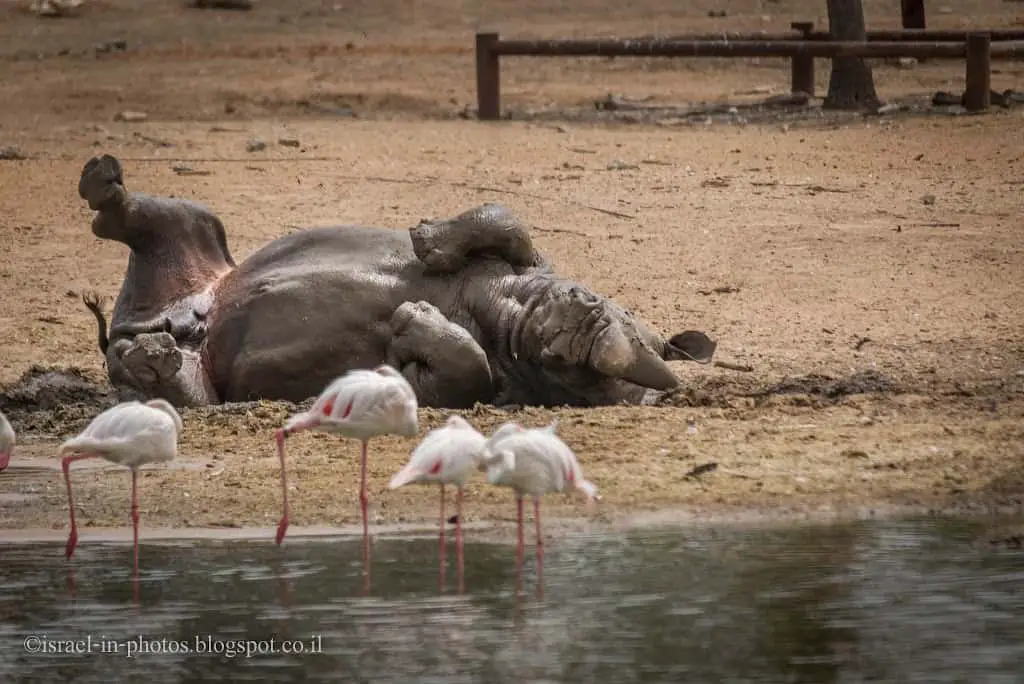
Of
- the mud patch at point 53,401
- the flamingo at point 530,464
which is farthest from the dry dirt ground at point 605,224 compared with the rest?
the flamingo at point 530,464

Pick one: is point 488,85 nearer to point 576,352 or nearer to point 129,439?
point 576,352

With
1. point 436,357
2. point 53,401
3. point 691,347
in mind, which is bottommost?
point 53,401

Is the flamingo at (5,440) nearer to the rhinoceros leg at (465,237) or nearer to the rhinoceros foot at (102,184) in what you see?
the rhinoceros foot at (102,184)

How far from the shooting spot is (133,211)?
9828 millimetres

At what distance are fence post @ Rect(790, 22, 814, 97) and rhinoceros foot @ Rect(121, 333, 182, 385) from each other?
1230 cm

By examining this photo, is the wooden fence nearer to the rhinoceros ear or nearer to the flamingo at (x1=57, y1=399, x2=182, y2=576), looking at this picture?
the rhinoceros ear

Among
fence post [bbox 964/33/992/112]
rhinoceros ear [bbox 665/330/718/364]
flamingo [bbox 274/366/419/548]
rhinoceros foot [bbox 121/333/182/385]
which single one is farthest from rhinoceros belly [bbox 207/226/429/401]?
fence post [bbox 964/33/992/112]

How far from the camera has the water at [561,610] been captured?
615 centimetres

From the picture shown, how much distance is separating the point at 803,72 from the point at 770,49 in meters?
2.08

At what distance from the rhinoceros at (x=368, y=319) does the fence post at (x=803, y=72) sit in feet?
36.0

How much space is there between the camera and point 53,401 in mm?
9742

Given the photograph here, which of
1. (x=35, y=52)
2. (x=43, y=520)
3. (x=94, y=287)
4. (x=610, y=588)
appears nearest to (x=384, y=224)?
(x=94, y=287)

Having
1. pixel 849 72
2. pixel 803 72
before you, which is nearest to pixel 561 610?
pixel 849 72

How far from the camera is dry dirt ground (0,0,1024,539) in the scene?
27.3 feet
